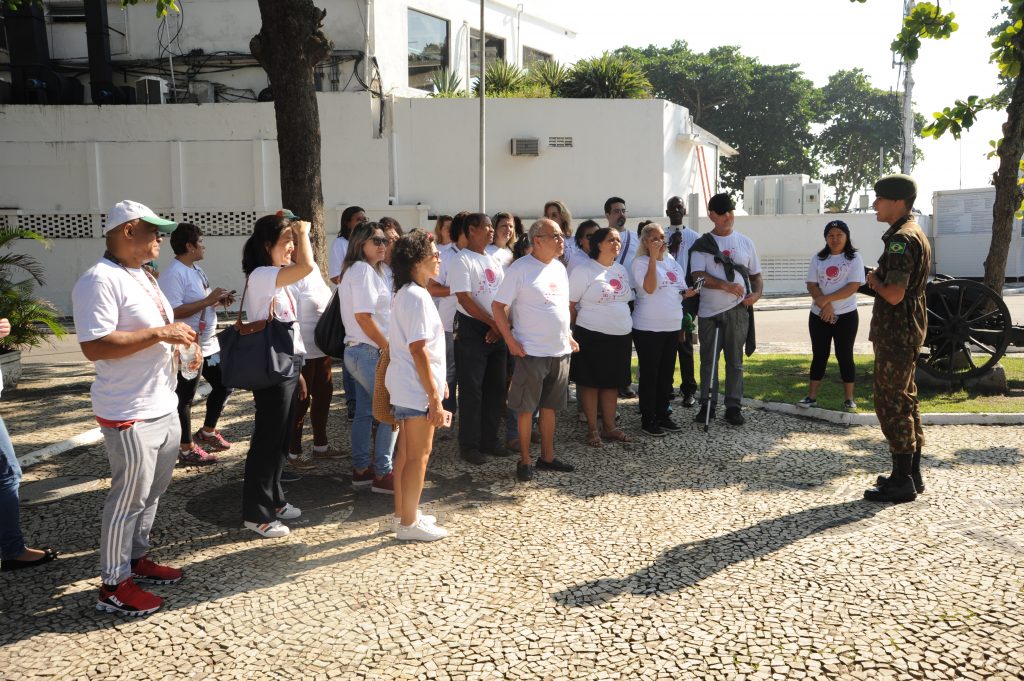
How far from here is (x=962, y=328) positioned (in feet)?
27.3

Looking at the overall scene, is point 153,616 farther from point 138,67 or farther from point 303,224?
point 138,67

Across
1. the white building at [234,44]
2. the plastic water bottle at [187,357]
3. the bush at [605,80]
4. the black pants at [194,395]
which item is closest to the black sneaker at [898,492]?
the plastic water bottle at [187,357]

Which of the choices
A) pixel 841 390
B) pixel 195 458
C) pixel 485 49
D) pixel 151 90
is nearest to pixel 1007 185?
pixel 841 390

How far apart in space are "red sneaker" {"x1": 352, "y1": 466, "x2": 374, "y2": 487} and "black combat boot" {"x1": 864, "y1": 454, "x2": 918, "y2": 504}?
3.39 metres

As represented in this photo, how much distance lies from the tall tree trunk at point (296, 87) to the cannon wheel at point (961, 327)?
6802 millimetres

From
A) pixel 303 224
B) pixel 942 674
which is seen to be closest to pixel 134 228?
pixel 303 224

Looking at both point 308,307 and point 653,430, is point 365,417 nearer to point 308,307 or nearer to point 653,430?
point 308,307

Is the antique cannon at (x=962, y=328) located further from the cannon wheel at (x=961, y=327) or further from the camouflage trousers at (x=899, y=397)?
the camouflage trousers at (x=899, y=397)

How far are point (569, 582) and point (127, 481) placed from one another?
7.14 ft

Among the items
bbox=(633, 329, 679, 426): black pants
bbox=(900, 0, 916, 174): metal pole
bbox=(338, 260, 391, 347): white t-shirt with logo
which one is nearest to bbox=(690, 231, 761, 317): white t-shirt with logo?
bbox=(633, 329, 679, 426): black pants

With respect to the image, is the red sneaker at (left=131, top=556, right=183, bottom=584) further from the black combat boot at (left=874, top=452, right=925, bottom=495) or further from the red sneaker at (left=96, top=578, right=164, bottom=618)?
the black combat boot at (left=874, top=452, right=925, bottom=495)

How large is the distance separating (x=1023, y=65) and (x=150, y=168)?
694 inches

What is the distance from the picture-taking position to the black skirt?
638 cm

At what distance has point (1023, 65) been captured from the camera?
854 centimetres
